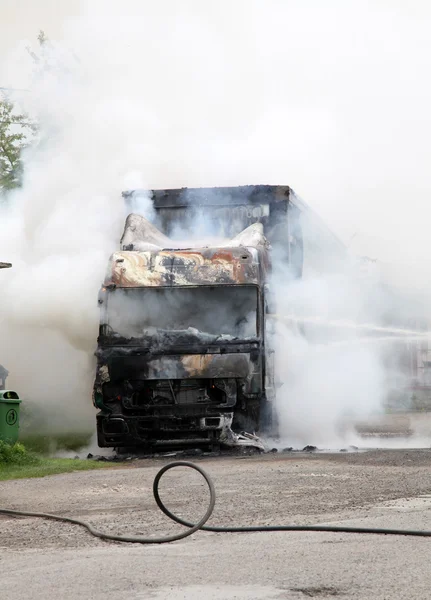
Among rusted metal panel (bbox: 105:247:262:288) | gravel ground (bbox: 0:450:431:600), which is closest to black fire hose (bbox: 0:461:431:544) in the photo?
gravel ground (bbox: 0:450:431:600)

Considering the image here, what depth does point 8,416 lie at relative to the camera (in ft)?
52.4

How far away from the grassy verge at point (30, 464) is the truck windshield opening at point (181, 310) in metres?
1.95

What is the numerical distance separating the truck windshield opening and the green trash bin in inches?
65.0

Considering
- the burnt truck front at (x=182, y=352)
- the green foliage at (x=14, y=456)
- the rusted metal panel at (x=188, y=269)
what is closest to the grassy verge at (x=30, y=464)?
the green foliage at (x=14, y=456)

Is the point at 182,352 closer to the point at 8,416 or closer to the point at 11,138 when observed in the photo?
the point at 8,416

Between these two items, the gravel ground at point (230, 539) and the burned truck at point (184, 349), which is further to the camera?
the burned truck at point (184, 349)

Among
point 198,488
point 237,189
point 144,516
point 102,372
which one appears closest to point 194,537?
point 144,516

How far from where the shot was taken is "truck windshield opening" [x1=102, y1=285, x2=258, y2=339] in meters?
16.2

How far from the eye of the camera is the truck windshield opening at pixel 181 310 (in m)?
16.2

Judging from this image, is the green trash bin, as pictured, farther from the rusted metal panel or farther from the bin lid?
the rusted metal panel

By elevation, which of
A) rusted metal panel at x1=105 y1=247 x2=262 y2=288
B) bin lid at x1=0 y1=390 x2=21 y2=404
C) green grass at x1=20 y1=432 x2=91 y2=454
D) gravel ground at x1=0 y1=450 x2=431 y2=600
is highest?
rusted metal panel at x1=105 y1=247 x2=262 y2=288

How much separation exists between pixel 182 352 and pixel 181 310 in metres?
0.67

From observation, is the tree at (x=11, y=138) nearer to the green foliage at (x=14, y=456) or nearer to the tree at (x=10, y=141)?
the tree at (x=10, y=141)

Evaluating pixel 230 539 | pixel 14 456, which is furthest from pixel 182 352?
pixel 230 539
